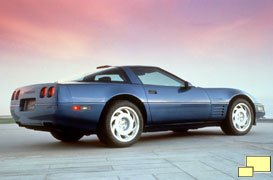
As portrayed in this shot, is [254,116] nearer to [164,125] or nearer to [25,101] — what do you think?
[164,125]

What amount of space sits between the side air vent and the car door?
0.51ft

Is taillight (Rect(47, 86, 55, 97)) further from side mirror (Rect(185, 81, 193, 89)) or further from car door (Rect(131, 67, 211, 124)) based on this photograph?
side mirror (Rect(185, 81, 193, 89))

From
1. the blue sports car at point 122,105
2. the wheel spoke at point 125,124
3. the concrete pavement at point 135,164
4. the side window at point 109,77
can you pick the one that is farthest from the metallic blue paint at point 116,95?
the concrete pavement at point 135,164

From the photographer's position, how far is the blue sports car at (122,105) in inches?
184

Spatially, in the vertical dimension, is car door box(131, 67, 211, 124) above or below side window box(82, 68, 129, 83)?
below

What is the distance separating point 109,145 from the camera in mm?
4984

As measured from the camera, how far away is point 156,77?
589cm

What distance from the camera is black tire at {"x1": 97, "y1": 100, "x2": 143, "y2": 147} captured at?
4.89 meters

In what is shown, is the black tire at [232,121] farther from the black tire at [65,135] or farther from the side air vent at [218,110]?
the black tire at [65,135]

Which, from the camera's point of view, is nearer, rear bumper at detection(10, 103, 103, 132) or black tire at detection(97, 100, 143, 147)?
rear bumper at detection(10, 103, 103, 132)

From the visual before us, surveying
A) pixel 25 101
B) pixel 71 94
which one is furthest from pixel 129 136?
pixel 25 101

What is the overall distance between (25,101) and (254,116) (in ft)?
14.6

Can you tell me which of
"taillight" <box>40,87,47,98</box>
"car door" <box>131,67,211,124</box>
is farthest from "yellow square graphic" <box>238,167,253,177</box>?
"taillight" <box>40,87,47,98</box>

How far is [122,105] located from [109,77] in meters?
0.52
